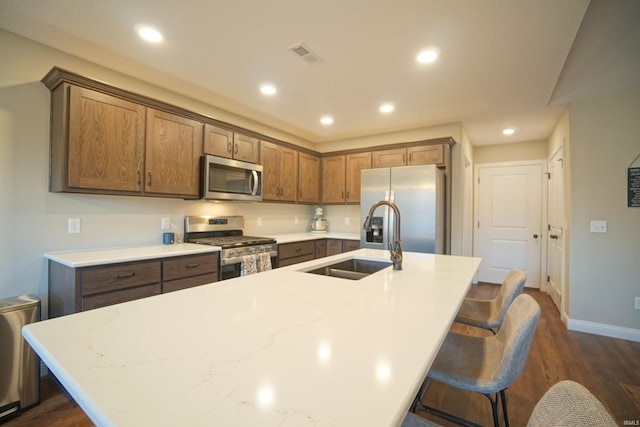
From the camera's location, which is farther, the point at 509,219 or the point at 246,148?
the point at 509,219

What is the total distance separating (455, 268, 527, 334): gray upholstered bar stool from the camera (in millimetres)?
1611

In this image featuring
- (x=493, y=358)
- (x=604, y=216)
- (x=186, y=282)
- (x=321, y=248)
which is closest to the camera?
(x=493, y=358)

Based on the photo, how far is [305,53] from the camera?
2.24 metres

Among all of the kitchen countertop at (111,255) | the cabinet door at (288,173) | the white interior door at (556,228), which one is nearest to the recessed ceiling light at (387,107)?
the cabinet door at (288,173)

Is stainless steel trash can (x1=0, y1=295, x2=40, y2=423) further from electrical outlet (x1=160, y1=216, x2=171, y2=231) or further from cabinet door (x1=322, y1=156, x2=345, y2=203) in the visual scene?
cabinet door (x1=322, y1=156, x2=345, y2=203)

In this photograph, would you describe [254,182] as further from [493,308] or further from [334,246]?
[493,308]

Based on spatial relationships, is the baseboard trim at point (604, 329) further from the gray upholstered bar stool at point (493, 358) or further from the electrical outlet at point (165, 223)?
the electrical outlet at point (165, 223)

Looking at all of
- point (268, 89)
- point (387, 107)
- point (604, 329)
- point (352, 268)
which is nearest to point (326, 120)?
point (387, 107)

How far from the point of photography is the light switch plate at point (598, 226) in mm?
2896

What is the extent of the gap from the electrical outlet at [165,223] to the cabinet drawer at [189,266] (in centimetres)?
67

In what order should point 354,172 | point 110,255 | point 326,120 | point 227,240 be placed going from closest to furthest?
point 110,255
point 227,240
point 326,120
point 354,172

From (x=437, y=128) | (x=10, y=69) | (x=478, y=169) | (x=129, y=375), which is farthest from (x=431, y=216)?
(x=10, y=69)

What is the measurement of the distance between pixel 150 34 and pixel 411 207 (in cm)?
292

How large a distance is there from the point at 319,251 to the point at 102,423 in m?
3.60
